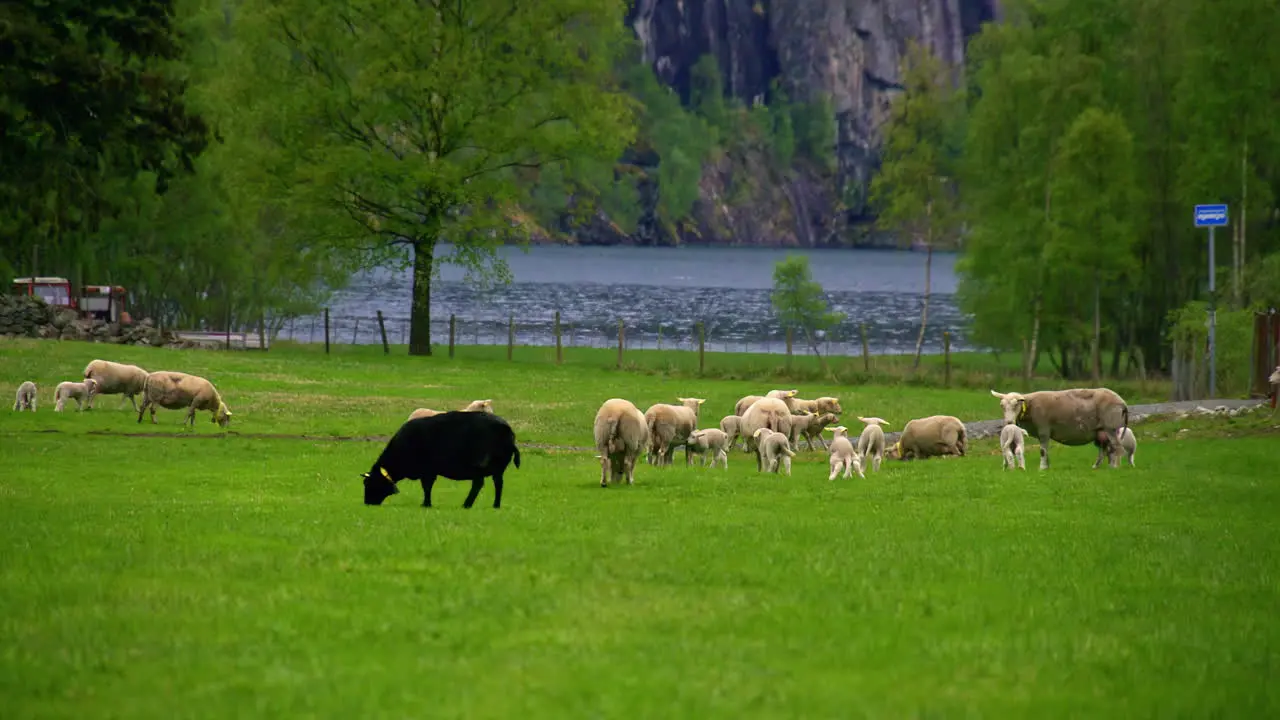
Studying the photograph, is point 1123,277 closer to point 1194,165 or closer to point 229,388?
point 1194,165

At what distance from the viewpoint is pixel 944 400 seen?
155ft

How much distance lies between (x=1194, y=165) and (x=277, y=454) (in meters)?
42.8

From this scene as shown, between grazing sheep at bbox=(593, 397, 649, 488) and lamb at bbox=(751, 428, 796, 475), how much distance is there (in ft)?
11.8

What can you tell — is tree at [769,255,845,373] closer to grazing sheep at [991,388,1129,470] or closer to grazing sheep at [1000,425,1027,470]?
grazing sheep at [991,388,1129,470]

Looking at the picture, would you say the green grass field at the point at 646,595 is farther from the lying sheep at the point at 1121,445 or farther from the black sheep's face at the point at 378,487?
the lying sheep at the point at 1121,445

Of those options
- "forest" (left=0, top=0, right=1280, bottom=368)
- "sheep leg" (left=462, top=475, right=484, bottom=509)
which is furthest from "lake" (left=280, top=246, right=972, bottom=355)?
"sheep leg" (left=462, top=475, right=484, bottom=509)

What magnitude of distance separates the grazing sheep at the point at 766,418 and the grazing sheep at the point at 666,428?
1007 mm

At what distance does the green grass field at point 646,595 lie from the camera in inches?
381

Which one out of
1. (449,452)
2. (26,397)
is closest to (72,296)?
(26,397)

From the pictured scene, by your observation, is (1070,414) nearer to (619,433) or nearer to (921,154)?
(619,433)

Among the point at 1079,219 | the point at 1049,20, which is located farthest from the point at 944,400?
the point at 1049,20

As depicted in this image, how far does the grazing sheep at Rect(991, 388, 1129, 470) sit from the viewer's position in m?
26.2

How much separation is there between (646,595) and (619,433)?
963cm

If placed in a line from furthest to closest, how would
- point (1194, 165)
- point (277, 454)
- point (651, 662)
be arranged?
point (1194, 165) < point (277, 454) < point (651, 662)
